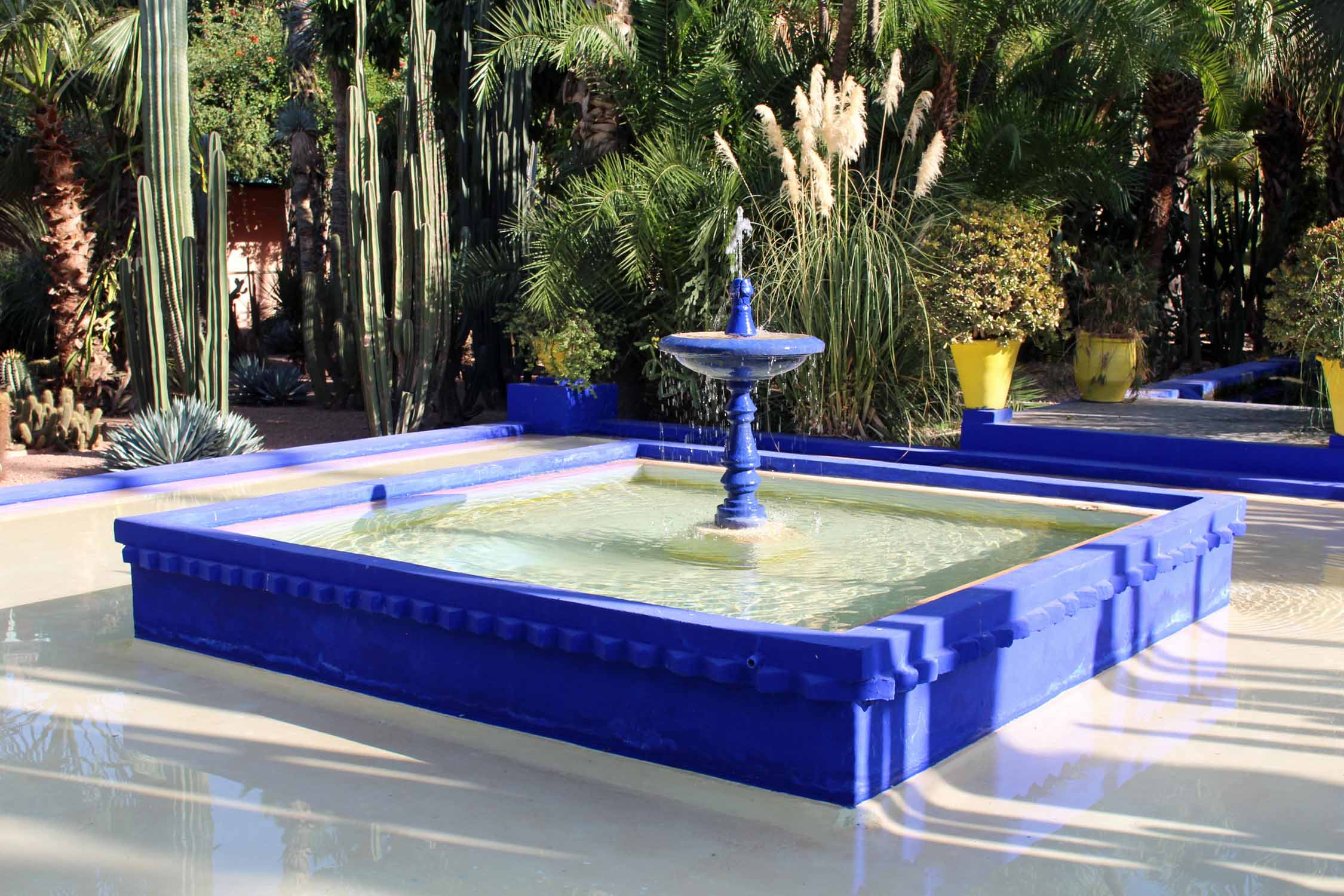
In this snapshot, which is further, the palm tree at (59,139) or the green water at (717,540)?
the palm tree at (59,139)

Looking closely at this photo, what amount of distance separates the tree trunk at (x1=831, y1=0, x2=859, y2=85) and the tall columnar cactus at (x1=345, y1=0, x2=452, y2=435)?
11.4 feet

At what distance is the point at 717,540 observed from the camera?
21.3ft

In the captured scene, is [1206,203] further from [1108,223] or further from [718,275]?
[718,275]

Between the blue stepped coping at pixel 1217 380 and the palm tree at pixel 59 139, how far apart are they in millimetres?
9997

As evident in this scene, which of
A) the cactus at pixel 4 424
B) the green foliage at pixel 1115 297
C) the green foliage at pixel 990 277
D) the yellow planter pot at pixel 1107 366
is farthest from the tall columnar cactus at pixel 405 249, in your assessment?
the yellow planter pot at pixel 1107 366

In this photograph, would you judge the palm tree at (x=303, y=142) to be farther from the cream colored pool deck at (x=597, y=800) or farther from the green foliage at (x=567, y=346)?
the cream colored pool deck at (x=597, y=800)

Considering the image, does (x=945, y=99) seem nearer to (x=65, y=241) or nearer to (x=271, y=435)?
(x=271, y=435)

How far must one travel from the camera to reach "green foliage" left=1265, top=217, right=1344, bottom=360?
8945 mm

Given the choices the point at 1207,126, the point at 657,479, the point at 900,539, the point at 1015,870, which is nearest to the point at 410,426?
the point at 657,479

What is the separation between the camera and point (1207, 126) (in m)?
16.6

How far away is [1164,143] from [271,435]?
31.0ft

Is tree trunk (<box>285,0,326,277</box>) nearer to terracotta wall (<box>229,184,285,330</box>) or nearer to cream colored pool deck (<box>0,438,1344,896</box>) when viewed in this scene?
terracotta wall (<box>229,184,285,330</box>)

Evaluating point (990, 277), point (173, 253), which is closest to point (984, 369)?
point (990, 277)

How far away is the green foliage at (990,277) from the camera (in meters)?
9.94
